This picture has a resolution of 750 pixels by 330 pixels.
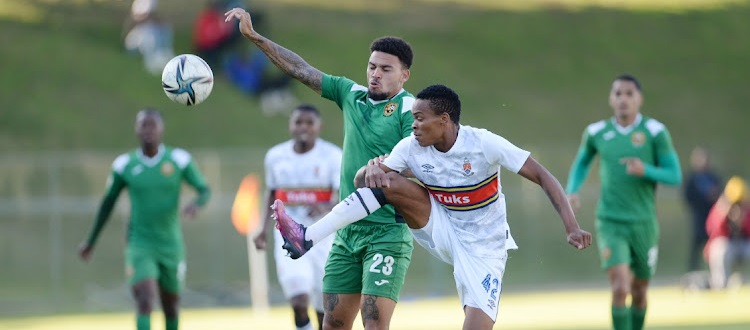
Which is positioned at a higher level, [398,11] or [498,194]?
[398,11]

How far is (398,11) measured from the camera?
39.8 meters

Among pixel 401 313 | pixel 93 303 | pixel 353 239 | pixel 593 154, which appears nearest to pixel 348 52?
pixel 93 303

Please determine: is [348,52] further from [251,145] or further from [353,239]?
[353,239]

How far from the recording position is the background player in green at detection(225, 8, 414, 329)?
852 centimetres

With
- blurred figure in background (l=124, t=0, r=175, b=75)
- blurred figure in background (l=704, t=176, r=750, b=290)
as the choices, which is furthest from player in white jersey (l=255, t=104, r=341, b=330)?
blurred figure in background (l=124, t=0, r=175, b=75)

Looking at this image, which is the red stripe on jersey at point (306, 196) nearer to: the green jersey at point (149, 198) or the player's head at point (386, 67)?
the green jersey at point (149, 198)

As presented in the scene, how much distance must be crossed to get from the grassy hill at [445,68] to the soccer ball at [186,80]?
22048 millimetres

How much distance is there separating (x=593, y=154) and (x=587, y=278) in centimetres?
1456

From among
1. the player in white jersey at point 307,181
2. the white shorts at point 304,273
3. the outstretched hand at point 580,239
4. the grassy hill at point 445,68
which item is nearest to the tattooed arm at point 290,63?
the outstretched hand at point 580,239

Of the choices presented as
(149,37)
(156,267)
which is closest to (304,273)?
(156,267)

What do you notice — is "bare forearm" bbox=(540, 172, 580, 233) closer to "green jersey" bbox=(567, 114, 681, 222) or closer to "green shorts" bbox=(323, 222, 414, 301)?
"green shorts" bbox=(323, 222, 414, 301)

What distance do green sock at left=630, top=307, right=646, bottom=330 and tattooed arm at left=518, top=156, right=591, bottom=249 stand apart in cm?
457

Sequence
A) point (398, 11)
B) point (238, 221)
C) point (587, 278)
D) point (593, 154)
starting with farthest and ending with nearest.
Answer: point (398, 11), point (587, 278), point (238, 221), point (593, 154)

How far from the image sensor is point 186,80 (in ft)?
29.5
